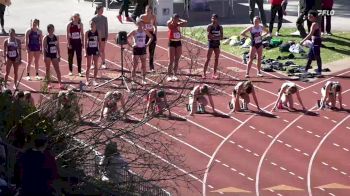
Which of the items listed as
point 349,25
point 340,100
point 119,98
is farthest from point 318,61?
point 119,98

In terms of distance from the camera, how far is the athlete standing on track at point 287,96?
74.6 feet

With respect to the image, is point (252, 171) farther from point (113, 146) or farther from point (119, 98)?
point (113, 146)

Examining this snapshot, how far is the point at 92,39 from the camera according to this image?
24.3 metres

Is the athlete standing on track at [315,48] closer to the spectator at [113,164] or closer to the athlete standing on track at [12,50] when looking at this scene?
the athlete standing on track at [12,50]

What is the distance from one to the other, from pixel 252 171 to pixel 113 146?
7.94m

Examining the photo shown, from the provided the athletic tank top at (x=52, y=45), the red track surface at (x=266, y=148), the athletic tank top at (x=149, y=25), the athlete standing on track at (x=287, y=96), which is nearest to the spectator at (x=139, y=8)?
the athletic tank top at (x=149, y=25)

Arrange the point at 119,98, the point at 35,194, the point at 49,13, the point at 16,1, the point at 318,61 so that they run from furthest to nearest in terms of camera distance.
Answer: the point at 16,1, the point at 49,13, the point at 318,61, the point at 119,98, the point at 35,194

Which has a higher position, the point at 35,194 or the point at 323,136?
the point at 35,194

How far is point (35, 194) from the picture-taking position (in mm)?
9992

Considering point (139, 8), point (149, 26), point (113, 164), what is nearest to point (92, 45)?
point (149, 26)

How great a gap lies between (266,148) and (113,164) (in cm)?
939

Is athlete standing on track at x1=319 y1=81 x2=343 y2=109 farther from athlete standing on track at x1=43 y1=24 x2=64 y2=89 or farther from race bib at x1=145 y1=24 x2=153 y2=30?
athlete standing on track at x1=43 y1=24 x2=64 y2=89

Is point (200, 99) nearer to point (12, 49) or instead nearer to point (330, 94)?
point (330, 94)

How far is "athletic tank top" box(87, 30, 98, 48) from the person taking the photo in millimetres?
24281
